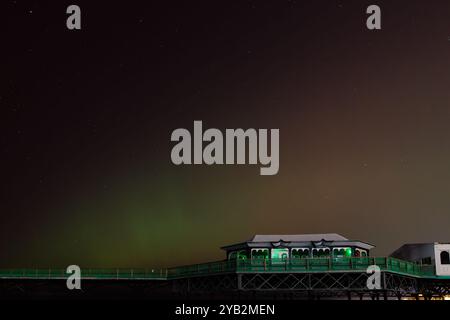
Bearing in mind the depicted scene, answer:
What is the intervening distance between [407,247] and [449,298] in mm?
7023

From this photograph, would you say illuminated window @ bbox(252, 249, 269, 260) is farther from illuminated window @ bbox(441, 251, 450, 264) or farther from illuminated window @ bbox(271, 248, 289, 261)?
illuminated window @ bbox(441, 251, 450, 264)

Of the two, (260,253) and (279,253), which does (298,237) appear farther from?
(260,253)

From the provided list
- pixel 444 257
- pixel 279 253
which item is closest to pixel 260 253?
pixel 279 253

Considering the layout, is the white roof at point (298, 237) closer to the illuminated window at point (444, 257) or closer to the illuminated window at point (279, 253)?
the illuminated window at point (279, 253)

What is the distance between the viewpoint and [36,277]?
85.8m

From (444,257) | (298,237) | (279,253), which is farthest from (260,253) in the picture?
(444,257)

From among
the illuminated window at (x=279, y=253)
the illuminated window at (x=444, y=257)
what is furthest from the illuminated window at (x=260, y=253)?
the illuminated window at (x=444, y=257)

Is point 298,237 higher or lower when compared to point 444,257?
higher

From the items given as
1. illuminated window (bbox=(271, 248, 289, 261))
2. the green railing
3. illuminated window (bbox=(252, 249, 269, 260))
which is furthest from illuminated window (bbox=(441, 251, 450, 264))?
illuminated window (bbox=(252, 249, 269, 260))

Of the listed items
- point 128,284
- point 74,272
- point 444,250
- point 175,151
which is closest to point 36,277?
point 74,272

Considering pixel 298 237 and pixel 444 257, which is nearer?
pixel 444 257

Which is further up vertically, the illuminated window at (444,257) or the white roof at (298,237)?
the white roof at (298,237)
